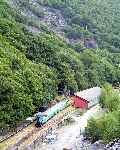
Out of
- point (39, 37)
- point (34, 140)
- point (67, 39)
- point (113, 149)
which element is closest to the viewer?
point (113, 149)

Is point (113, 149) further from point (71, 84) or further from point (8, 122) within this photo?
point (71, 84)

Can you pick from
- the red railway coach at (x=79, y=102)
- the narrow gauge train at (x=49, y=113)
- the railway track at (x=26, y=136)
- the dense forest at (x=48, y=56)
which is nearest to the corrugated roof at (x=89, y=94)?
the red railway coach at (x=79, y=102)

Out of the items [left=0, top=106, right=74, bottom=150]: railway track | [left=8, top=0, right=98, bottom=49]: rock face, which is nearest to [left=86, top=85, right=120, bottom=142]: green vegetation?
[left=0, top=106, right=74, bottom=150]: railway track

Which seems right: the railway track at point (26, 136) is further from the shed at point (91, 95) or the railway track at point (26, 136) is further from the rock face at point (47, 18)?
the rock face at point (47, 18)

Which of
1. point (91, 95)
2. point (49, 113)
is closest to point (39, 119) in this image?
point (49, 113)

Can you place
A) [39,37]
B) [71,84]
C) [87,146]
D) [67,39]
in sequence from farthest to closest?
[67,39] < [39,37] < [71,84] < [87,146]

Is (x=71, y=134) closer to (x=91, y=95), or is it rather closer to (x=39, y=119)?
(x=39, y=119)

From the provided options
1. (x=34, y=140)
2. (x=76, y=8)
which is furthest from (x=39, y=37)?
(x=76, y=8)
